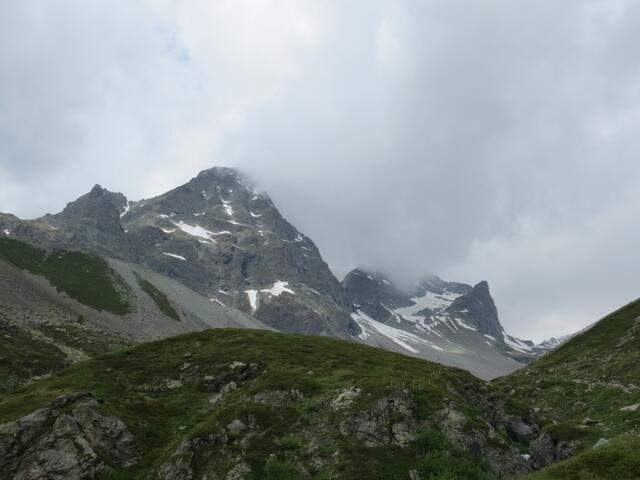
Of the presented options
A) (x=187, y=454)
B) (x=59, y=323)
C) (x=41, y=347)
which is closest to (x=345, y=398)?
(x=187, y=454)

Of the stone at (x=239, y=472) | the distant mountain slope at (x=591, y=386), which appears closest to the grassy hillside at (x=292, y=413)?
the stone at (x=239, y=472)

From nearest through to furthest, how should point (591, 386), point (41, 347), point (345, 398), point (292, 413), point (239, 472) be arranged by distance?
1. point (239, 472)
2. point (292, 413)
3. point (345, 398)
4. point (591, 386)
5. point (41, 347)

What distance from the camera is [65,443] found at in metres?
34.9

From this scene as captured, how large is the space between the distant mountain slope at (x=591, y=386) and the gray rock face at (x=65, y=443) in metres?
32.0

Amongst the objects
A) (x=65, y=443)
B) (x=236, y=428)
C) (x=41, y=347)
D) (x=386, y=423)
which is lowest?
(x=65, y=443)

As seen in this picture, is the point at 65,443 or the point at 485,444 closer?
the point at 65,443

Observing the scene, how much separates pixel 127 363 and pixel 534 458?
42938 mm

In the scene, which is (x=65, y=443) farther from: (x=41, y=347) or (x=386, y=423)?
(x=41, y=347)

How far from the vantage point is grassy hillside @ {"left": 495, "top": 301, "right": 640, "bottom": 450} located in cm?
3850

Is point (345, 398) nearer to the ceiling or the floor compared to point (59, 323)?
nearer to the floor

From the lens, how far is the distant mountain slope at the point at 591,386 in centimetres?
3791

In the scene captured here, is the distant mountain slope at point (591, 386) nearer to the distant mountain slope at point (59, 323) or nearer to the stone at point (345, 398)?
the stone at point (345, 398)

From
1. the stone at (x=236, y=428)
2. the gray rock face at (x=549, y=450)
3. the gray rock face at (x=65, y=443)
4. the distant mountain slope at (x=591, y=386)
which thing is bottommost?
the gray rock face at (x=65, y=443)

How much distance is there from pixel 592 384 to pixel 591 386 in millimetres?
1080
